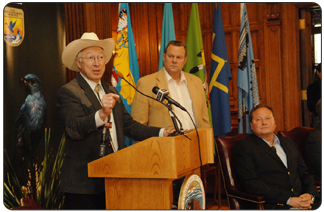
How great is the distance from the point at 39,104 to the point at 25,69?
0.99 feet

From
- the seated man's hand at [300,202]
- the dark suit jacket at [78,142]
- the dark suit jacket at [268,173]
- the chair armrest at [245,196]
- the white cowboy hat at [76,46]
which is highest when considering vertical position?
the white cowboy hat at [76,46]

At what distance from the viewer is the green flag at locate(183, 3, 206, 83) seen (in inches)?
167

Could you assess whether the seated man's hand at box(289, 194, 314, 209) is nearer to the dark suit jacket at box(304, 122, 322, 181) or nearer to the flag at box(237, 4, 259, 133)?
the dark suit jacket at box(304, 122, 322, 181)

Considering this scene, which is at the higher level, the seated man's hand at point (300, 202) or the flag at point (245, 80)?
the flag at point (245, 80)

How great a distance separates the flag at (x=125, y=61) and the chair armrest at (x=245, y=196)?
1535 mm

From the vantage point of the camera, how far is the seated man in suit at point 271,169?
274 cm

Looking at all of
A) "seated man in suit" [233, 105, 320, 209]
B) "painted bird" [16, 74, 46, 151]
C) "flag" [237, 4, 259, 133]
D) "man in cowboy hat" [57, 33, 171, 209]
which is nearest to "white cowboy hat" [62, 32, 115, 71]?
"man in cowboy hat" [57, 33, 171, 209]

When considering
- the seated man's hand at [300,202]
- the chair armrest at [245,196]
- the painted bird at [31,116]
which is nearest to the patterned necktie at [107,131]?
the painted bird at [31,116]

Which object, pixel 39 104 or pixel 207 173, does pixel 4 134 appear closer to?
pixel 39 104

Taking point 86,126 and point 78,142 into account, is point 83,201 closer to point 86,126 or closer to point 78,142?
point 78,142

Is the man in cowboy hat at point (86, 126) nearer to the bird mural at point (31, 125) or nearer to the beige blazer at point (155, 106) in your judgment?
the bird mural at point (31, 125)

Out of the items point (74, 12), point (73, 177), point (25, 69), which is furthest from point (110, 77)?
point (73, 177)

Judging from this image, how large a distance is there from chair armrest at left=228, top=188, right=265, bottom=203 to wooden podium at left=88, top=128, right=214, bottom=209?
0.74 m

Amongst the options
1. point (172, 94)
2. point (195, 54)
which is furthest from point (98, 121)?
point (195, 54)
